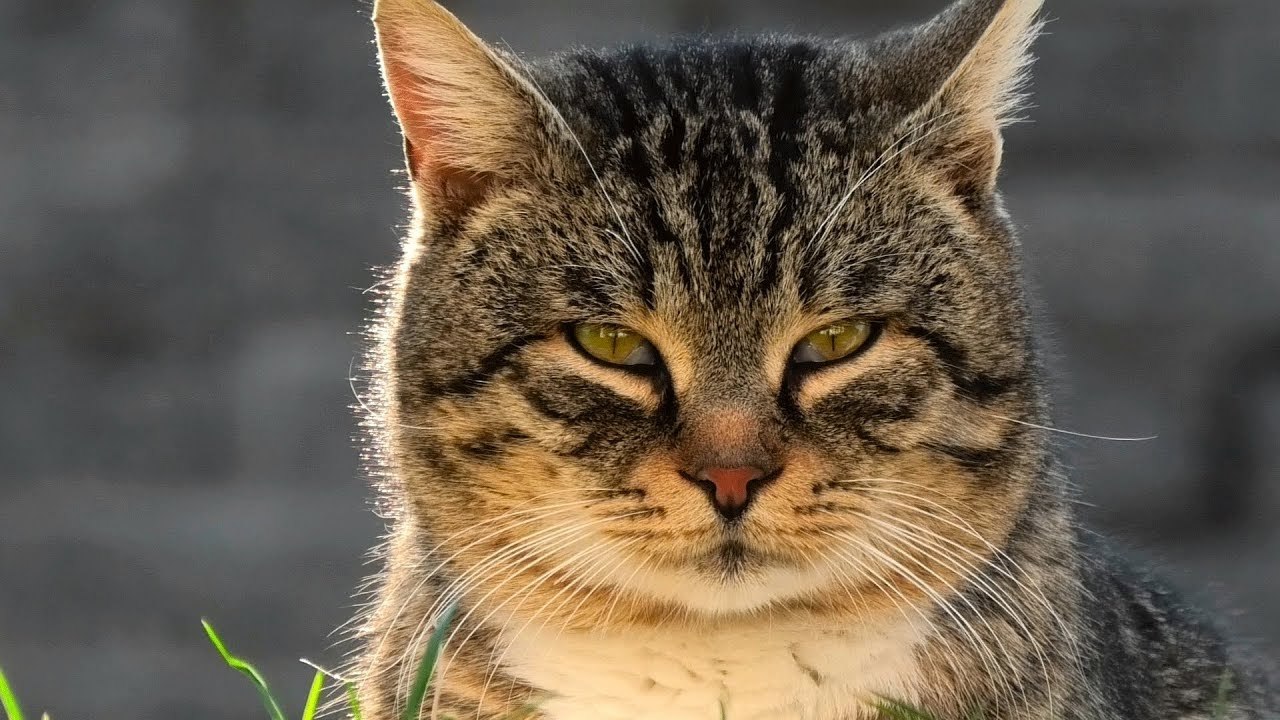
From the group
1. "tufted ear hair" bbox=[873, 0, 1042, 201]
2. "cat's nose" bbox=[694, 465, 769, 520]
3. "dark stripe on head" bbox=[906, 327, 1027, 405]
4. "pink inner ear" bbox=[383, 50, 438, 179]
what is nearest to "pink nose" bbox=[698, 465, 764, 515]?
"cat's nose" bbox=[694, 465, 769, 520]

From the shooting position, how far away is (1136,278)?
508 centimetres

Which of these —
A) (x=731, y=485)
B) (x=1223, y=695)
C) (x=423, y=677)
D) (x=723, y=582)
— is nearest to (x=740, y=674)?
(x=723, y=582)

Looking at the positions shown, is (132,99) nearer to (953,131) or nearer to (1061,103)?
(1061,103)

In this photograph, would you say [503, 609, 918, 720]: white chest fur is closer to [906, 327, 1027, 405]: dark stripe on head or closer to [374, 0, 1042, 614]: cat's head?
[374, 0, 1042, 614]: cat's head

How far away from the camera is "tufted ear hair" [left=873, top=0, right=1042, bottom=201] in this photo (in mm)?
2654

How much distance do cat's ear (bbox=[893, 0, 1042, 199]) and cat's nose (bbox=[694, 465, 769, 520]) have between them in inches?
26.4

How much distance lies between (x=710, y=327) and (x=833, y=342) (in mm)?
203

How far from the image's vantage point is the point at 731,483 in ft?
7.71

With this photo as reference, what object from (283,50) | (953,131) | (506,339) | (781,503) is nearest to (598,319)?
(506,339)

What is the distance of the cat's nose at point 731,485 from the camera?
2.35m

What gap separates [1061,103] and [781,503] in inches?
122

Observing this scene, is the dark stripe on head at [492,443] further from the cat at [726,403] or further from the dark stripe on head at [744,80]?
the dark stripe on head at [744,80]

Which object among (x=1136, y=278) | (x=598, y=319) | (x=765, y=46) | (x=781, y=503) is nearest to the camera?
(x=781, y=503)

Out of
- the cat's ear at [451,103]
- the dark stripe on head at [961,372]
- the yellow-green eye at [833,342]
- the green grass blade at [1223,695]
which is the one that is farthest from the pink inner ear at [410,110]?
the green grass blade at [1223,695]
